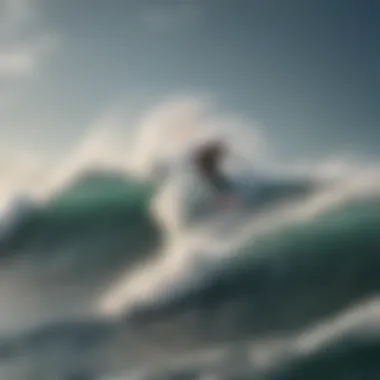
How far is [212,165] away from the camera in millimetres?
1378

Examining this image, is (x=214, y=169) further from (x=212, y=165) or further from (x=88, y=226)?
(x=88, y=226)

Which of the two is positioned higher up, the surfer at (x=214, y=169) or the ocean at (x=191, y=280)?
the surfer at (x=214, y=169)

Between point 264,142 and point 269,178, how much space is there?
8cm

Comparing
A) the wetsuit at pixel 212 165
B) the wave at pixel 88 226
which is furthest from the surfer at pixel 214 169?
the wave at pixel 88 226

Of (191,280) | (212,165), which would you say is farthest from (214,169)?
(191,280)

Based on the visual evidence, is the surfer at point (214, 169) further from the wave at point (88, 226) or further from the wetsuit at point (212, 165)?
the wave at point (88, 226)

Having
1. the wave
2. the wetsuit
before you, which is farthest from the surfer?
the wave

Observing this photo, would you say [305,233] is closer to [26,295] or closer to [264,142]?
[264,142]

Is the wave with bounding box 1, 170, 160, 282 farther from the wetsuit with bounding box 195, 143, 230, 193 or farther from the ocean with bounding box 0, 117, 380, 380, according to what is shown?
the wetsuit with bounding box 195, 143, 230, 193

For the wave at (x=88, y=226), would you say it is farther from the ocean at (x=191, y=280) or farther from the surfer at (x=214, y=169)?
the surfer at (x=214, y=169)

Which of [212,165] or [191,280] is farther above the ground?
[212,165]

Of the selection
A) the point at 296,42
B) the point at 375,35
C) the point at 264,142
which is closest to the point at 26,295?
the point at 264,142

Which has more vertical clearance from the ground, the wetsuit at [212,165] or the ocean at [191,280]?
the wetsuit at [212,165]

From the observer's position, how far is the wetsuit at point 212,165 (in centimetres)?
137
